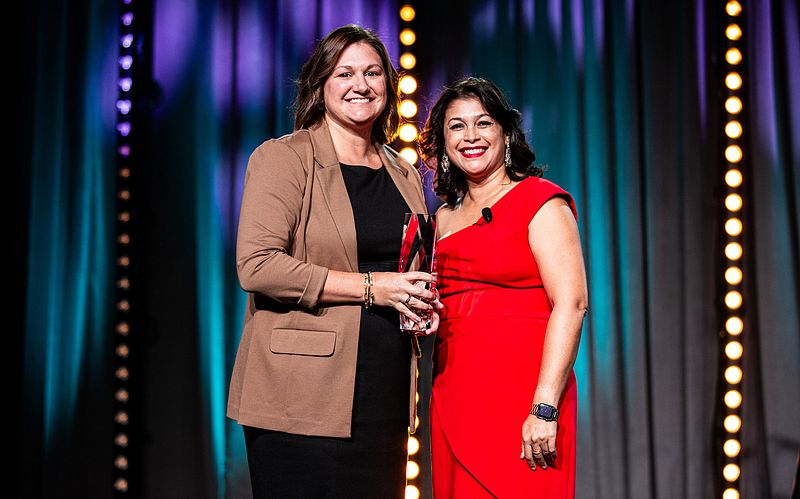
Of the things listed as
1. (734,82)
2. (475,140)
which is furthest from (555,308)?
(734,82)

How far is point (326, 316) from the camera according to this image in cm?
167

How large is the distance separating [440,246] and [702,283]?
1541 mm

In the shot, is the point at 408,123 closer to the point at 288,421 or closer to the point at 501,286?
the point at 501,286

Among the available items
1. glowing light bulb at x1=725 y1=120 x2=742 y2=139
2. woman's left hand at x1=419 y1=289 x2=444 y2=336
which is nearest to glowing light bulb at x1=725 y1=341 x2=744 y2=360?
glowing light bulb at x1=725 y1=120 x2=742 y2=139

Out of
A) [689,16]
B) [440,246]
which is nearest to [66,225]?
[440,246]

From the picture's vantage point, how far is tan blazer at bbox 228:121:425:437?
1.63 meters

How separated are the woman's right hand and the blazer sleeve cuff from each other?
12cm

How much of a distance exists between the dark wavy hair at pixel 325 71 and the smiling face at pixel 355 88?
0.05ft

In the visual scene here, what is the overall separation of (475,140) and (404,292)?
22.3 inches

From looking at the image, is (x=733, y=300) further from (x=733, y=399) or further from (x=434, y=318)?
(x=434, y=318)

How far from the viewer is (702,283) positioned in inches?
121

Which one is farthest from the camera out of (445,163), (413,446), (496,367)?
(413,446)

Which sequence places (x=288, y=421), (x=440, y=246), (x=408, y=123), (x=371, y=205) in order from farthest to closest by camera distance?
(x=408, y=123) < (x=440, y=246) < (x=371, y=205) < (x=288, y=421)

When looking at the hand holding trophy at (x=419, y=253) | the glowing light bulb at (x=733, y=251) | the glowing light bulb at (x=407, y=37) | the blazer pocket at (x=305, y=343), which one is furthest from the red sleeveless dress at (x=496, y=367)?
the glowing light bulb at (x=733, y=251)
